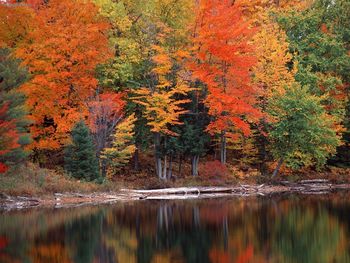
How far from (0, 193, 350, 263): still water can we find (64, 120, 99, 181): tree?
407 centimetres

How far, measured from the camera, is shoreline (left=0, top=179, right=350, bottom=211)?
28.6m

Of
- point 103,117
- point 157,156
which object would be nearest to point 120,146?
point 103,117

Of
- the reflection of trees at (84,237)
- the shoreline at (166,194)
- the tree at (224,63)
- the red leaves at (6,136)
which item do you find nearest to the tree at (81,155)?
the shoreline at (166,194)

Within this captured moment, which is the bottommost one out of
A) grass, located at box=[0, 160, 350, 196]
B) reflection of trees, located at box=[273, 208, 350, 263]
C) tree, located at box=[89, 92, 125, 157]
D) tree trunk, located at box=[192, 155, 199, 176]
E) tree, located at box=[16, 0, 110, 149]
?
reflection of trees, located at box=[273, 208, 350, 263]

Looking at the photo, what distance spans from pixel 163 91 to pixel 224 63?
14.2 ft

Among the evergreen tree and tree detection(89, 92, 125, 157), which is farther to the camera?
tree detection(89, 92, 125, 157)

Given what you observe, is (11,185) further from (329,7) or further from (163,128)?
(329,7)

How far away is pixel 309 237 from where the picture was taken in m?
19.6

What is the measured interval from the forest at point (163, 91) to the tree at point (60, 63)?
75 millimetres

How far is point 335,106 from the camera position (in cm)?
4269

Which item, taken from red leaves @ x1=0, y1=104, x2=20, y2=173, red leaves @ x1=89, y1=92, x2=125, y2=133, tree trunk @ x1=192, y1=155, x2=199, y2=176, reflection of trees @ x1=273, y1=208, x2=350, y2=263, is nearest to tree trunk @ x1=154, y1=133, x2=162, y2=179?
tree trunk @ x1=192, y1=155, x2=199, y2=176

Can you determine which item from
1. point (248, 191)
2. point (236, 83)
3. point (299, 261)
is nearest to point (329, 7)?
point (236, 83)

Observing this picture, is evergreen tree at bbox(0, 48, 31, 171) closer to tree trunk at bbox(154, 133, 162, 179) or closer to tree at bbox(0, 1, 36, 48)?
tree at bbox(0, 1, 36, 48)

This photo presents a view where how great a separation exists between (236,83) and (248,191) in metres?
7.00
